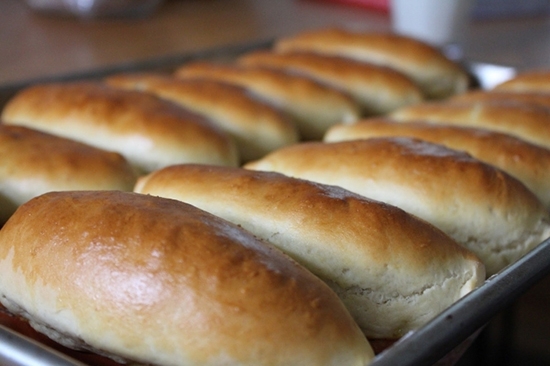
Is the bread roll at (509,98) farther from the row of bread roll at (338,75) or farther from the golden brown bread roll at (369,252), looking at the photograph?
the golden brown bread roll at (369,252)

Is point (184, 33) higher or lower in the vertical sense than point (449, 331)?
lower

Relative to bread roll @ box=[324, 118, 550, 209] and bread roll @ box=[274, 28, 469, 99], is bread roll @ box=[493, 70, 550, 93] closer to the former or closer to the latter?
bread roll @ box=[274, 28, 469, 99]

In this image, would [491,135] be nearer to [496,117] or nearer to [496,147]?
[496,147]

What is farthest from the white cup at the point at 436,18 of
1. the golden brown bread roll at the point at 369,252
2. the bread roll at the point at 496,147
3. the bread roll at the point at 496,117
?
the golden brown bread roll at the point at 369,252

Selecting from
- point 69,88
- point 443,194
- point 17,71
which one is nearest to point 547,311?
point 443,194

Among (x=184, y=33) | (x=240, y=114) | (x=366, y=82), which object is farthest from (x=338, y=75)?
(x=184, y=33)
